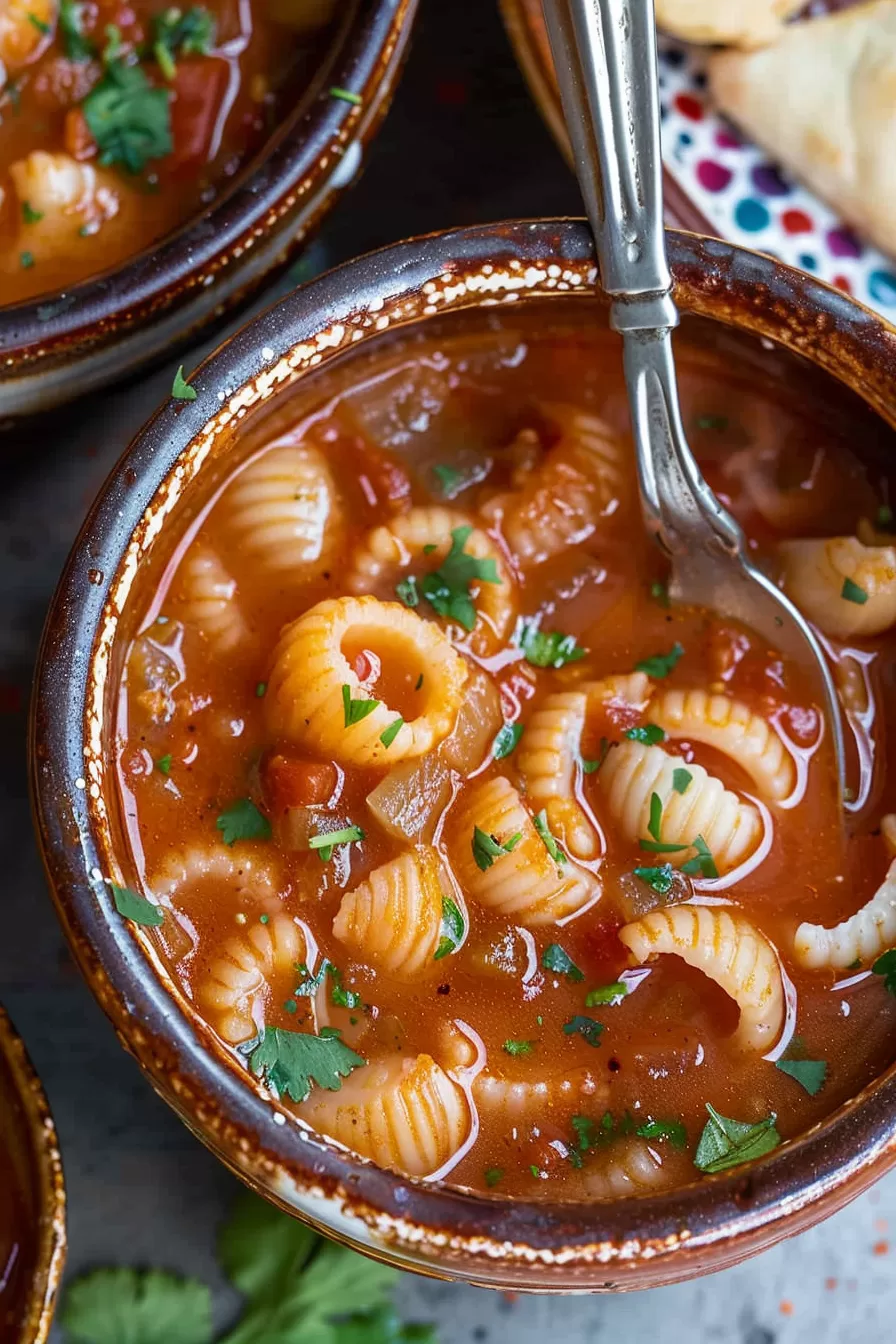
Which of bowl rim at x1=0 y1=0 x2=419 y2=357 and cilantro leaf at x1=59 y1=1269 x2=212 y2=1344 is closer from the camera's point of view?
bowl rim at x1=0 y1=0 x2=419 y2=357

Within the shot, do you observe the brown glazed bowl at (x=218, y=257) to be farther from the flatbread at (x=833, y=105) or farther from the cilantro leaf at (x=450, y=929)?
the cilantro leaf at (x=450, y=929)

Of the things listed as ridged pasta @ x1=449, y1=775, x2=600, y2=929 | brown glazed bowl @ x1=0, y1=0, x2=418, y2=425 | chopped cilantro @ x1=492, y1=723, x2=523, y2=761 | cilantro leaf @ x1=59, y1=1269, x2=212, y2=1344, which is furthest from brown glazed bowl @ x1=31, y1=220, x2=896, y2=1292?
cilantro leaf @ x1=59, y1=1269, x2=212, y2=1344

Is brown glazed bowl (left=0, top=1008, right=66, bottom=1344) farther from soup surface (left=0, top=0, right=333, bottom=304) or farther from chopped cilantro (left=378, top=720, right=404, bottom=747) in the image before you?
soup surface (left=0, top=0, right=333, bottom=304)

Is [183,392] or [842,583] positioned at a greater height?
[183,392]

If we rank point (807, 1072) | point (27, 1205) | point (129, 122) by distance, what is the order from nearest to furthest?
1. point (807, 1072)
2. point (27, 1205)
3. point (129, 122)

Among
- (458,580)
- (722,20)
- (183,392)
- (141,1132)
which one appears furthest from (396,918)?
(722,20)

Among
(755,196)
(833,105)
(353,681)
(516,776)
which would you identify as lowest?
(516,776)

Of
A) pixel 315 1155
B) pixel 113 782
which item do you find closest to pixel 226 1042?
pixel 315 1155

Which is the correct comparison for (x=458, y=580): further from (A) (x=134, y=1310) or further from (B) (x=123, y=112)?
(A) (x=134, y=1310)
